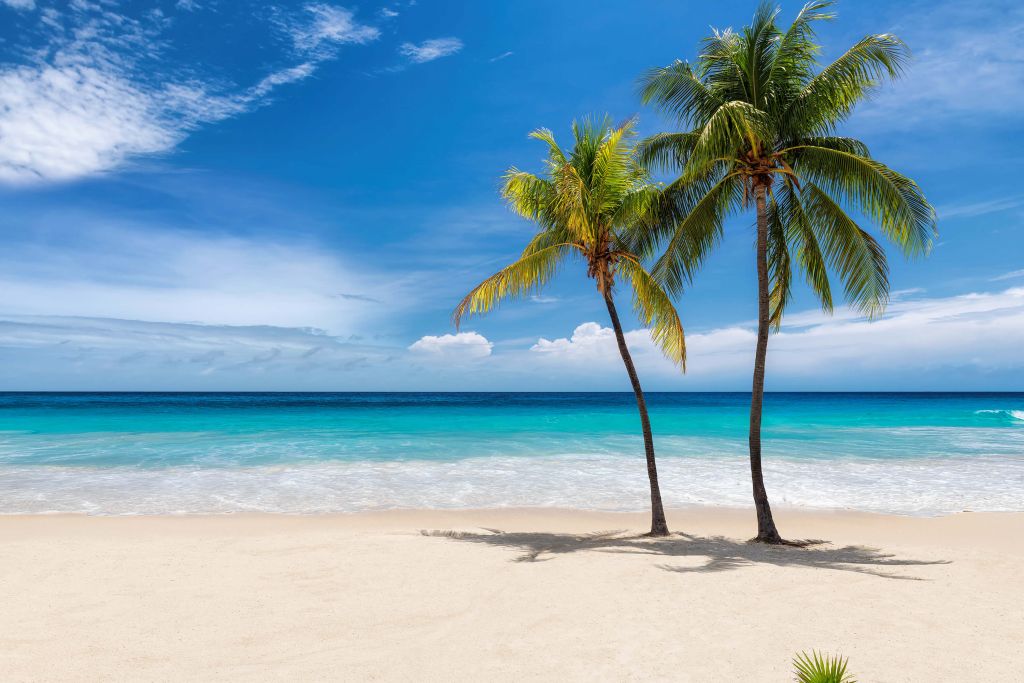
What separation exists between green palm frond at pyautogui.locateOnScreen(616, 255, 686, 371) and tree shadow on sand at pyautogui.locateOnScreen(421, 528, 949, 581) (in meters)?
2.87

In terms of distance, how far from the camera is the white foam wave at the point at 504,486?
504 inches

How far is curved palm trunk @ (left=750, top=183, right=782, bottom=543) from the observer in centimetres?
894

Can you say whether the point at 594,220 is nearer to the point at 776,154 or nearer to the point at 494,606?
the point at 776,154

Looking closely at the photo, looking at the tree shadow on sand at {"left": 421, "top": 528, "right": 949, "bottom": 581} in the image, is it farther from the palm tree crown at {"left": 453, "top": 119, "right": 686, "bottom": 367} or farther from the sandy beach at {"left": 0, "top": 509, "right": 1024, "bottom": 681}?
the palm tree crown at {"left": 453, "top": 119, "right": 686, "bottom": 367}

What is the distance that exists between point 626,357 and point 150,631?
711 centimetres

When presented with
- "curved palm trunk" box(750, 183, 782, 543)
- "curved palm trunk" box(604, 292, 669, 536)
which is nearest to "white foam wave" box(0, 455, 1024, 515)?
"curved palm trunk" box(604, 292, 669, 536)

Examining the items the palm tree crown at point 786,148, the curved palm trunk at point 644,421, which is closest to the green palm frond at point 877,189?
the palm tree crown at point 786,148

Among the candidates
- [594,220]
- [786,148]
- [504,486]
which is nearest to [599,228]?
[594,220]

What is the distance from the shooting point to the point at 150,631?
17.8ft

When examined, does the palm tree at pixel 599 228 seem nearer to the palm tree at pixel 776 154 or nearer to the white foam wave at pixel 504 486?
the palm tree at pixel 776 154

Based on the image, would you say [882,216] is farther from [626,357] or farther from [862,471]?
[862,471]

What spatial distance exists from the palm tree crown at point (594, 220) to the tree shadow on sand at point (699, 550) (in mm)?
3005

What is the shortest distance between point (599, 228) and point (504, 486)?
8.37 m

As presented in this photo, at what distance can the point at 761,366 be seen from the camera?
915 centimetres
